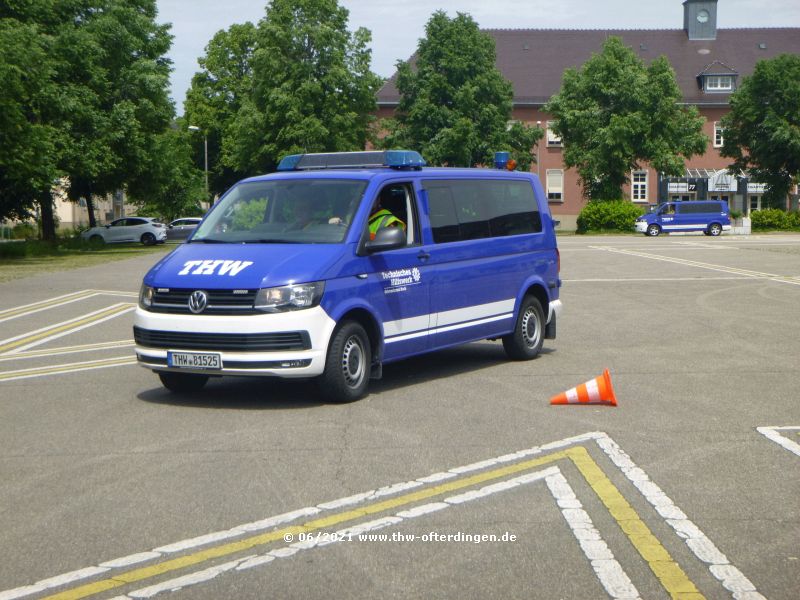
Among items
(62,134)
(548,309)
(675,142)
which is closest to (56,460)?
(548,309)

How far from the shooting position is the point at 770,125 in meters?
80.6

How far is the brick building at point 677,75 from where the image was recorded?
9119 cm

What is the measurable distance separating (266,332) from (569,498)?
3.48 metres

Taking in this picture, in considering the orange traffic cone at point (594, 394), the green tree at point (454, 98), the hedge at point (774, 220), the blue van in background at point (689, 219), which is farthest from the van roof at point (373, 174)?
the hedge at point (774, 220)

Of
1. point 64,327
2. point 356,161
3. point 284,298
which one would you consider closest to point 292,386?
point 284,298

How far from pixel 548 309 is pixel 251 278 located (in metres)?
4.56

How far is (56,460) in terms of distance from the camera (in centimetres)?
749

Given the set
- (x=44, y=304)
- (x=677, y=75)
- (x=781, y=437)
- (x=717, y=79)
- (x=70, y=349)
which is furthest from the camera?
(x=677, y=75)

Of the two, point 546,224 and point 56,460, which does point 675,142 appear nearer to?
point 546,224

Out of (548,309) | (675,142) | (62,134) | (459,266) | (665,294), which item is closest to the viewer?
(459,266)

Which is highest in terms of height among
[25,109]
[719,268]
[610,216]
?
[25,109]

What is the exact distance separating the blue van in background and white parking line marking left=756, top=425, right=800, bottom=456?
6223 cm

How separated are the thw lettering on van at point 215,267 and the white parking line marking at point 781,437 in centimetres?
408

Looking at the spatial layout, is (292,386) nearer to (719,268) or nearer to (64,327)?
(64,327)
